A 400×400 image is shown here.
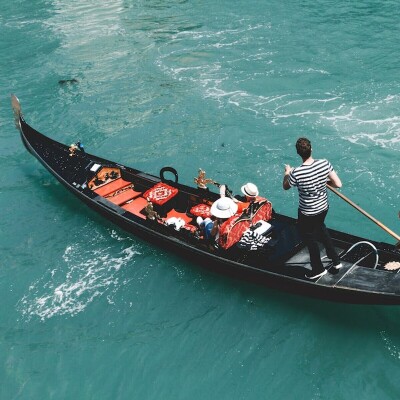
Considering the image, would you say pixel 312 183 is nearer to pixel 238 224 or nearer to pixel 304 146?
pixel 304 146

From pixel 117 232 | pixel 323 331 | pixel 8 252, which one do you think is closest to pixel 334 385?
pixel 323 331

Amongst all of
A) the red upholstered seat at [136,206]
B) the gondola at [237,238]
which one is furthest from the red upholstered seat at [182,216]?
the red upholstered seat at [136,206]

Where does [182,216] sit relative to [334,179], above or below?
below

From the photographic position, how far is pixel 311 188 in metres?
4.92

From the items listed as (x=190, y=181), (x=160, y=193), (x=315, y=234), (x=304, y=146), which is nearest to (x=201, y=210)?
(x=160, y=193)

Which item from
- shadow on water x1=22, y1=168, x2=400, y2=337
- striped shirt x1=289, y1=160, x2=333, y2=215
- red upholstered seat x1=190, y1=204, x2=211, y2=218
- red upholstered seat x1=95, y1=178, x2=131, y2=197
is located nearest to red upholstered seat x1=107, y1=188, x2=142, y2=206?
red upholstered seat x1=95, y1=178, x2=131, y2=197

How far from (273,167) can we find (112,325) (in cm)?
552

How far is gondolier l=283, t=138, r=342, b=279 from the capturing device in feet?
15.8

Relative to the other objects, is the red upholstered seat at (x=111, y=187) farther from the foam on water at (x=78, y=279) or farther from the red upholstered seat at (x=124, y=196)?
the foam on water at (x=78, y=279)

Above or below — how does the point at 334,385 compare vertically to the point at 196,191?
below

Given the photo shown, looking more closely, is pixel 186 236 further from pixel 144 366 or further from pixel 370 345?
pixel 370 345

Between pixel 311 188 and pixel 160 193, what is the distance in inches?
155

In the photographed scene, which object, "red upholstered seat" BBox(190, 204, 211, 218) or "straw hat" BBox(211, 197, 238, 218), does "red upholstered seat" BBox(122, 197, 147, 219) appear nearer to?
"red upholstered seat" BBox(190, 204, 211, 218)

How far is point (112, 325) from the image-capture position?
708cm
